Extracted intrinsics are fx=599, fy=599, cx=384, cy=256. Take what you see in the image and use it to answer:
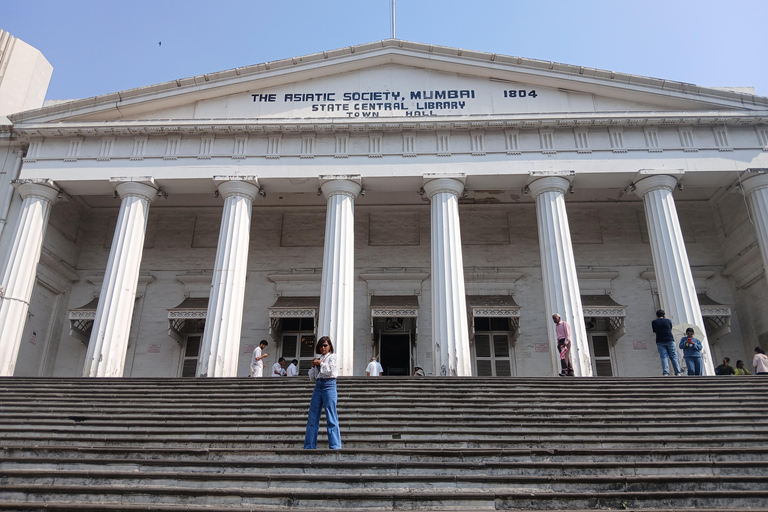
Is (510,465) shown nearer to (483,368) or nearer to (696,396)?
(696,396)

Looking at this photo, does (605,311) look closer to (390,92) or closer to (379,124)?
(379,124)

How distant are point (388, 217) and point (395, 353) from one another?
4972mm

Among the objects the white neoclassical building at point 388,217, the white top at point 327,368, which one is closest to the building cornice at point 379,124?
the white neoclassical building at point 388,217

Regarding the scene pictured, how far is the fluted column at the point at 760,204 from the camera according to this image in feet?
Result: 54.8

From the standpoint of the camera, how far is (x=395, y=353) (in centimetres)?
2070

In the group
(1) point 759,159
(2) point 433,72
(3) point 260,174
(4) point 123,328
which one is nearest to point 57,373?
(4) point 123,328

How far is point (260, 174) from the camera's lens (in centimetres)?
1769

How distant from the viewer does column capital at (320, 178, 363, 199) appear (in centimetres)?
1748

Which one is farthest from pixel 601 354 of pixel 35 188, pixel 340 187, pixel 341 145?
pixel 35 188

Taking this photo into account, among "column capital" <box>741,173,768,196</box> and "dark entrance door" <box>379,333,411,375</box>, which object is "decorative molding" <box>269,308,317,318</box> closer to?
"dark entrance door" <box>379,333,411,375</box>

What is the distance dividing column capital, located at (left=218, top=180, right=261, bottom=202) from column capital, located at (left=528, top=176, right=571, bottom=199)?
27.0 ft

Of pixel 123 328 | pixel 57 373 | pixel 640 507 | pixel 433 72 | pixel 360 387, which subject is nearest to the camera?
pixel 640 507

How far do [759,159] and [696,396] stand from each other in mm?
9966

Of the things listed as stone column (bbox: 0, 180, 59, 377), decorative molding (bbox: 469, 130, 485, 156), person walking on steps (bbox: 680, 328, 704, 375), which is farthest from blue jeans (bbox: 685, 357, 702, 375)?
stone column (bbox: 0, 180, 59, 377)
